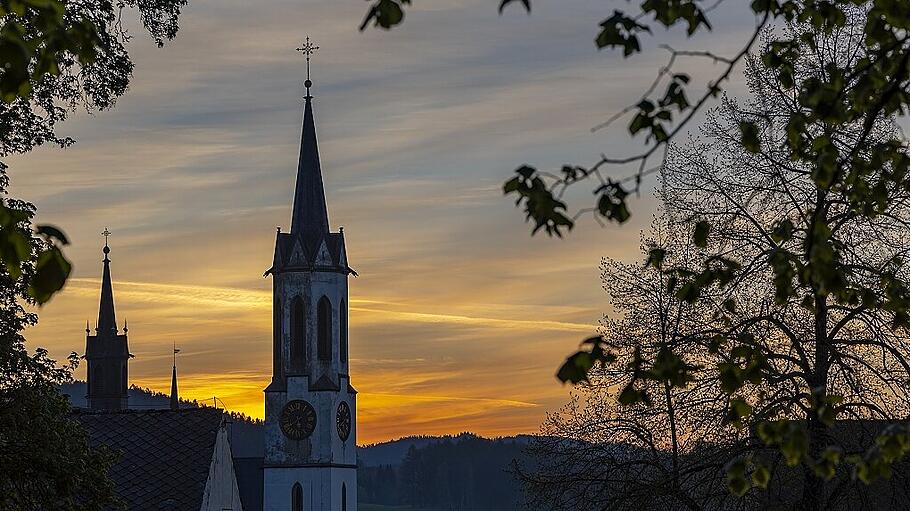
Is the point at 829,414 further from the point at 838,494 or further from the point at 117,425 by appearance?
the point at 117,425

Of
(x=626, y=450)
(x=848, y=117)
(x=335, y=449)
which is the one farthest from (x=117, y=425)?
(x=335, y=449)

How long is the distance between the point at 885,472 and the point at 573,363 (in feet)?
→ 5.32

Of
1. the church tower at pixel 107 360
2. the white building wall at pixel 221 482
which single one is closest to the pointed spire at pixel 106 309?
the church tower at pixel 107 360

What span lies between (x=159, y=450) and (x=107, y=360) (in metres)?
63.1

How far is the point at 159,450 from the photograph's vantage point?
116 ft

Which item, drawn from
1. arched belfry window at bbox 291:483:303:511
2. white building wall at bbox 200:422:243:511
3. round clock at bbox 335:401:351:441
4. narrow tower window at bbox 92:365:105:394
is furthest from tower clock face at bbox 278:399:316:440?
white building wall at bbox 200:422:243:511

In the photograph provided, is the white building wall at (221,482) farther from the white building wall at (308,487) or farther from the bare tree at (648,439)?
the white building wall at (308,487)

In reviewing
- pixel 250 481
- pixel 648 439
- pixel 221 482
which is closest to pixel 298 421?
pixel 250 481

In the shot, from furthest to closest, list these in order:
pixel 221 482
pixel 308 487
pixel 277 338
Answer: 1. pixel 277 338
2. pixel 308 487
3. pixel 221 482

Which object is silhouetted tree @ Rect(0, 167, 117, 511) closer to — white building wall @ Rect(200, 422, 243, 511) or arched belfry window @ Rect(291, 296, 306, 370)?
white building wall @ Rect(200, 422, 243, 511)

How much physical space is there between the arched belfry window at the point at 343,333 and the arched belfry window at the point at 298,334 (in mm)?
2181

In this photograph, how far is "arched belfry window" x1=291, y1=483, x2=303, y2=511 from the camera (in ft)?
279

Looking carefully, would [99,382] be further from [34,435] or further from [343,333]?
[34,435]

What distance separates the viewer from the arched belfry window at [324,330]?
292 ft
